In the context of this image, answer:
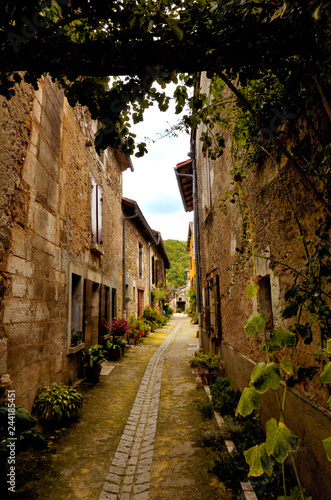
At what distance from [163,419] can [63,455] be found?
1510 mm

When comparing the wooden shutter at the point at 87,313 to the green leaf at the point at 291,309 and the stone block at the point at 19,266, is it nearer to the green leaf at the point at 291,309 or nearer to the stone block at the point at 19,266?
the stone block at the point at 19,266

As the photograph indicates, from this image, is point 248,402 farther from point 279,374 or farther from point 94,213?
point 94,213

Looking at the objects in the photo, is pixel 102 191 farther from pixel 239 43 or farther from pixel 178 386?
pixel 239 43

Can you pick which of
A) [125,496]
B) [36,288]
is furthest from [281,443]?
[36,288]

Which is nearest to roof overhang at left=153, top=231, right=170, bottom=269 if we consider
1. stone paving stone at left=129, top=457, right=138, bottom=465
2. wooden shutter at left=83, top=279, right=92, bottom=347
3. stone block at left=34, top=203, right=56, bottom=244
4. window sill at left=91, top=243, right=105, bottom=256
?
window sill at left=91, top=243, right=105, bottom=256

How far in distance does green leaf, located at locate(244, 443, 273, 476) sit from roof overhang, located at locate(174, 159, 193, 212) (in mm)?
9063

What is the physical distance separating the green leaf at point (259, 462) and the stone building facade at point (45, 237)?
2589 mm

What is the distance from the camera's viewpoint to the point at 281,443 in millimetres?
1272

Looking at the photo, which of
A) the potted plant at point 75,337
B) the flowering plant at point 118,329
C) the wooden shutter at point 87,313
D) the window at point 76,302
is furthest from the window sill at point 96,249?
the flowering plant at point 118,329

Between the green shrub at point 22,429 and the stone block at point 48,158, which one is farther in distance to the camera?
the stone block at point 48,158

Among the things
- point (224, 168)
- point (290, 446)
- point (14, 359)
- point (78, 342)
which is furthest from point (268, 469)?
point (78, 342)

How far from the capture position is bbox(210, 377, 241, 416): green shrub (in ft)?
13.4

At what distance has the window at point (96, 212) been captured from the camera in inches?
289

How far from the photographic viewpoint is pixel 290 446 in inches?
49.4
